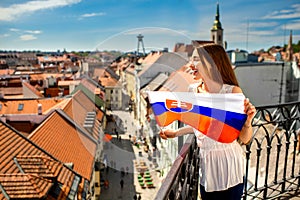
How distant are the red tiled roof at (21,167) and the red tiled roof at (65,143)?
47.7 inches

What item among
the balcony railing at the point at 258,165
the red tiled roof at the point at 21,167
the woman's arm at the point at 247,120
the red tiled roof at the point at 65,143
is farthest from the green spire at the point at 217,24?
the woman's arm at the point at 247,120

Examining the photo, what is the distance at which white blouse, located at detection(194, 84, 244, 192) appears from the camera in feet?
7.14

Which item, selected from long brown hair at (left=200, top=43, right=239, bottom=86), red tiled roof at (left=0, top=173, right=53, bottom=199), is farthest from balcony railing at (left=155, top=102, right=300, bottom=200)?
red tiled roof at (left=0, top=173, right=53, bottom=199)

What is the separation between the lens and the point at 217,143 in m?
A: 2.16

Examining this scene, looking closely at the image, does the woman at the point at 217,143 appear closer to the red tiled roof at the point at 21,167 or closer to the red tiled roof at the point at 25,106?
the red tiled roof at the point at 21,167

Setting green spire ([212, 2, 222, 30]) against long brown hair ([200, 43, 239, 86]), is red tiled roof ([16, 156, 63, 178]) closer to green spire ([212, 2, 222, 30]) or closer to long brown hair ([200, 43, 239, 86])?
long brown hair ([200, 43, 239, 86])

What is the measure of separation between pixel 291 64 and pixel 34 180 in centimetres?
2242

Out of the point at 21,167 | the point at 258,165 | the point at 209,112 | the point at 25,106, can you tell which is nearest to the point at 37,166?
the point at 21,167

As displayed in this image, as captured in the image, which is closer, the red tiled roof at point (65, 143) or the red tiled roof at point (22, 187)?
the red tiled roof at point (22, 187)

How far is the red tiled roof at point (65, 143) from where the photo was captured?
11.5m

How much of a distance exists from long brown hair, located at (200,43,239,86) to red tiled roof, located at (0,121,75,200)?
603cm

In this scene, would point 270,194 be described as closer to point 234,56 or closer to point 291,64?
point 291,64

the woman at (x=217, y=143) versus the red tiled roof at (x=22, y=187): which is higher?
the woman at (x=217, y=143)

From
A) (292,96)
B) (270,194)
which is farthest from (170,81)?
(292,96)
